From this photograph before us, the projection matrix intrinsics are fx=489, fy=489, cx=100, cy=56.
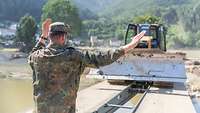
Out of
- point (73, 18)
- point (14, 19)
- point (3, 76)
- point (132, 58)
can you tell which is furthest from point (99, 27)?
point (132, 58)

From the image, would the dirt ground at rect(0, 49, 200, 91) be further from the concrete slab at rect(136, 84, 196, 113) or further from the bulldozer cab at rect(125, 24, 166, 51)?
the concrete slab at rect(136, 84, 196, 113)

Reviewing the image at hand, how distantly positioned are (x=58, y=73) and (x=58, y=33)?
0.44 m

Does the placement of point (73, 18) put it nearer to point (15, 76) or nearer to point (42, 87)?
point (15, 76)

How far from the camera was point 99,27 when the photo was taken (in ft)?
461

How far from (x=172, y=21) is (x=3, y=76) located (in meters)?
132

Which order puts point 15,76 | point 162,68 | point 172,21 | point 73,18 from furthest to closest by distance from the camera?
point 172,21 → point 73,18 → point 15,76 → point 162,68

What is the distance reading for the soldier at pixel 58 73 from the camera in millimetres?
5086

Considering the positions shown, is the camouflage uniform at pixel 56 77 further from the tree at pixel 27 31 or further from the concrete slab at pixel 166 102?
the tree at pixel 27 31

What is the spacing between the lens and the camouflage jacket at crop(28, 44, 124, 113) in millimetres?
5086

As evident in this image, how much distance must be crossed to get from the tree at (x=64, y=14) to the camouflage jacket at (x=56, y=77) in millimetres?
74966

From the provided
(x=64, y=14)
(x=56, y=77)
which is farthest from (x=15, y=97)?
(x=64, y=14)

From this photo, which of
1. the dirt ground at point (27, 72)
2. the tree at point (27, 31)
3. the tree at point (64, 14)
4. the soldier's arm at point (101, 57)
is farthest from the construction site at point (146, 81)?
the tree at point (64, 14)

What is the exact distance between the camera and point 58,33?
4945mm

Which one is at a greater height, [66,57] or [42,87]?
[66,57]
